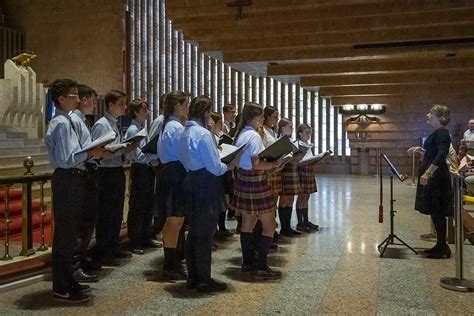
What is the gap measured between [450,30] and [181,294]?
285 inches

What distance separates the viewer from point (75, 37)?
1608cm

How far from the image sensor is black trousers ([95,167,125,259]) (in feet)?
13.1

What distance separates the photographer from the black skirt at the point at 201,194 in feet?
10.7

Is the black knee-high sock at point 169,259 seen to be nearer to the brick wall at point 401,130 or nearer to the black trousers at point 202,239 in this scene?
the black trousers at point 202,239

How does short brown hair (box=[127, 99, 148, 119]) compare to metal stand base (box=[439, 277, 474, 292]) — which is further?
short brown hair (box=[127, 99, 148, 119])

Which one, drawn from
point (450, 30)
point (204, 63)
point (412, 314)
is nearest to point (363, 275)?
point (412, 314)

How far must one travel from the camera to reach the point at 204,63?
14766mm

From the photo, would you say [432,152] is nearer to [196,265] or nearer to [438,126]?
[438,126]

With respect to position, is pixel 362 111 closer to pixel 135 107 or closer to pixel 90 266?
pixel 135 107

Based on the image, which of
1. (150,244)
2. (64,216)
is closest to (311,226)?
(150,244)

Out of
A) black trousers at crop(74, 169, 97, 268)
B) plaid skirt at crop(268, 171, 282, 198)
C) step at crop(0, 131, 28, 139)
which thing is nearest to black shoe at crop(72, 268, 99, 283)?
black trousers at crop(74, 169, 97, 268)

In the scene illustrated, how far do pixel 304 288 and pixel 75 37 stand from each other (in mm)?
14633

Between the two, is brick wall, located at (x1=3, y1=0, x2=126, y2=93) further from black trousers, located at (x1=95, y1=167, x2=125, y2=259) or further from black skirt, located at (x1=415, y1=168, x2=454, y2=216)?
black skirt, located at (x1=415, y1=168, x2=454, y2=216)

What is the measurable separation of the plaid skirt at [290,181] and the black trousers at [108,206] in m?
1.75
